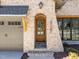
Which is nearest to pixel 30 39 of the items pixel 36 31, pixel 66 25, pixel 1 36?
pixel 36 31

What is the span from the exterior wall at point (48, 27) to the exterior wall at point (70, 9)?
4146 millimetres

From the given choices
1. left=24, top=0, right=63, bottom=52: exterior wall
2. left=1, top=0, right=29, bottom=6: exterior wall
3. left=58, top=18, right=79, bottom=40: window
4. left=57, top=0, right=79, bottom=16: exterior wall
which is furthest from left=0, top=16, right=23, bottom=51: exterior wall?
left=58, top=18, right=79, bottom=40: window

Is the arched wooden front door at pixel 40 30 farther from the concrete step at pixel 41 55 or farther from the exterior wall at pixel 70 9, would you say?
the exterior wall at pixel 70 9

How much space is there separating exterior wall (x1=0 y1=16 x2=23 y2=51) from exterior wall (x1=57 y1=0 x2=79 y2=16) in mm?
5304

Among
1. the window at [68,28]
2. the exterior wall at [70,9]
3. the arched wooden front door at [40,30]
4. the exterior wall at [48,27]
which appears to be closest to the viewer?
the exterior wall at [48,27]

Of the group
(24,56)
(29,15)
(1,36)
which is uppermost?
(29,15)

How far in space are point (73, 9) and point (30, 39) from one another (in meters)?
6.71

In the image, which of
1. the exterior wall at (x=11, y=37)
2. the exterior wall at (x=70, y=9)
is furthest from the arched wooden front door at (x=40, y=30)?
the exterior wall at (x=70, y=9)

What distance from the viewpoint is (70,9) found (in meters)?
28.2

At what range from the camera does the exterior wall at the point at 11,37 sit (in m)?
25.4

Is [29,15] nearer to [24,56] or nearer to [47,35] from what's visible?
[47,35]

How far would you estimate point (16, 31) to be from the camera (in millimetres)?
25531

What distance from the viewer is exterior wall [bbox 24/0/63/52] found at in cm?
2405

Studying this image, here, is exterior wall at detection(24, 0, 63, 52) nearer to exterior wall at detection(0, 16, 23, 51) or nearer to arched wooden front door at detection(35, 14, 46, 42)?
arched wooden front door at detection(35, 14, 46, 42)
